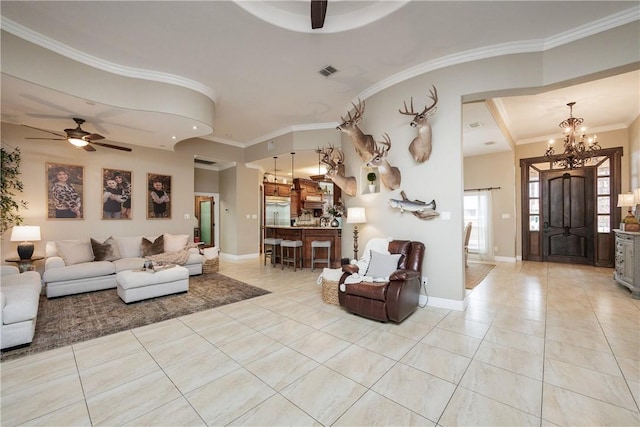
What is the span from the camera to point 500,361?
232 cm

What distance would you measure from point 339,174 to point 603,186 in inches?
267

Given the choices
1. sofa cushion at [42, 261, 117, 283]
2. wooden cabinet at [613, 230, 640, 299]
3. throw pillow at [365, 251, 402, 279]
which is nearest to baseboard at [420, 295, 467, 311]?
throw pillow at [365, 251, 402, 279]

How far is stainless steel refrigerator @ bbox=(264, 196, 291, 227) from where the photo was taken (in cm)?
940

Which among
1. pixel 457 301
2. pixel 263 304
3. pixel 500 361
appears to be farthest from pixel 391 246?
pixel 263 304

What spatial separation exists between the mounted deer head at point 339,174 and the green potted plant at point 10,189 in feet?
17.8

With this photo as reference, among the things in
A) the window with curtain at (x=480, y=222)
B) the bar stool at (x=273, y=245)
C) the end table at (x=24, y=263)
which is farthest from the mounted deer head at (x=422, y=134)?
the end table at (x=24, y=263)

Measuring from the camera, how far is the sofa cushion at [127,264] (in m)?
4.70

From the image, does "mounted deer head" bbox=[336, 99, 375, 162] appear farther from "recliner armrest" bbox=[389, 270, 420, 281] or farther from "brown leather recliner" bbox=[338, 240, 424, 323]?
"recliner armrest" bbox=[389, 270, 420, 281]

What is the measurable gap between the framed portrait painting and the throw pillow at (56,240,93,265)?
0.66 metres

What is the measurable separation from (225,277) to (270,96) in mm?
3779

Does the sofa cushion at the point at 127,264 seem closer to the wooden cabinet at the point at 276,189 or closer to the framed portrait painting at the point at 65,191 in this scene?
the framed portrait painting at the point at 65,191

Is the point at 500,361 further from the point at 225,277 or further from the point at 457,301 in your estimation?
the point at 225,277

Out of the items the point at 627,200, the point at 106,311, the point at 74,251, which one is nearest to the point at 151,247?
the point at 74,251

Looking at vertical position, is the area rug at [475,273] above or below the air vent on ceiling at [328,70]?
below
